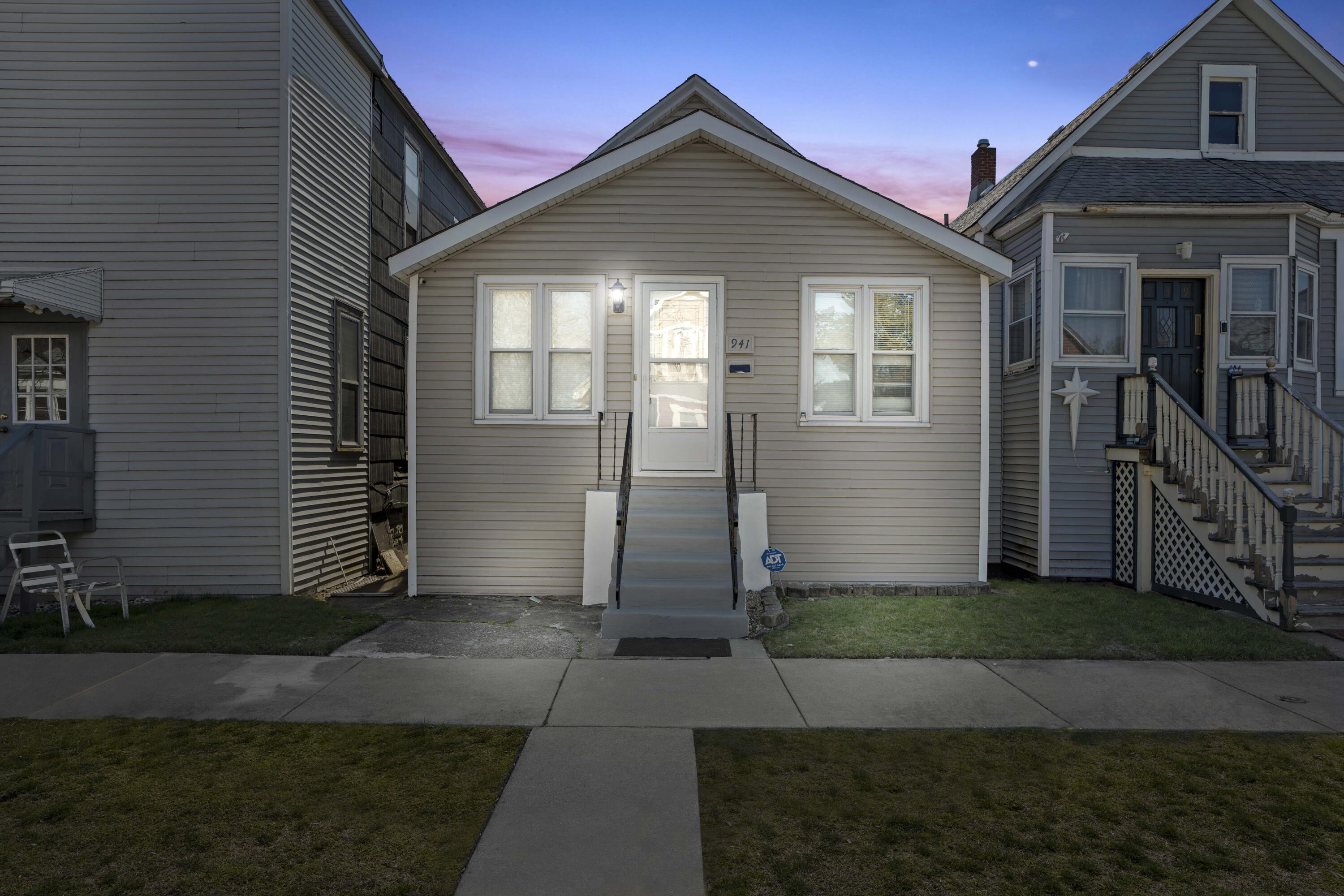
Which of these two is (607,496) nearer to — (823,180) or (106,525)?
(823,180)

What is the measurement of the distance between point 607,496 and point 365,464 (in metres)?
4.86

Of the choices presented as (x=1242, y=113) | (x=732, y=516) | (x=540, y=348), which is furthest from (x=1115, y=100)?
(x=540, y=348)

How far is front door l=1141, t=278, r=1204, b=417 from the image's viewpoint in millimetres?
10367

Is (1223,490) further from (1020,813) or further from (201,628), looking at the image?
(201,628)

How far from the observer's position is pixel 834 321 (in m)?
9.27

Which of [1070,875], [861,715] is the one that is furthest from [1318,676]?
[1070,875]

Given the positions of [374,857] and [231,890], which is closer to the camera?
[231,890]

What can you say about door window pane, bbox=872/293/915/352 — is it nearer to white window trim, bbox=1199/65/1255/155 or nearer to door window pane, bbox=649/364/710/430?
door window pane, bbox=649/364/710/430

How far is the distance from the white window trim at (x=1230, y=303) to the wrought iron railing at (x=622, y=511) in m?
7.81

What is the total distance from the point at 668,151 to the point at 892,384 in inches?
149

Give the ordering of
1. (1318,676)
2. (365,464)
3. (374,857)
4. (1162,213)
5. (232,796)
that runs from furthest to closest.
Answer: (365,464), (1162,213), (1318,676), (232,796), (374,857)

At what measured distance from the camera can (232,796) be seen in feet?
12.8

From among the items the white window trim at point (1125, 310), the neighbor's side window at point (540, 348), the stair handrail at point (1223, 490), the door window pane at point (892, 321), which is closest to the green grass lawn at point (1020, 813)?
the stair handrail at point (1223, 490)

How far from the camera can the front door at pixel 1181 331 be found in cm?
1037
